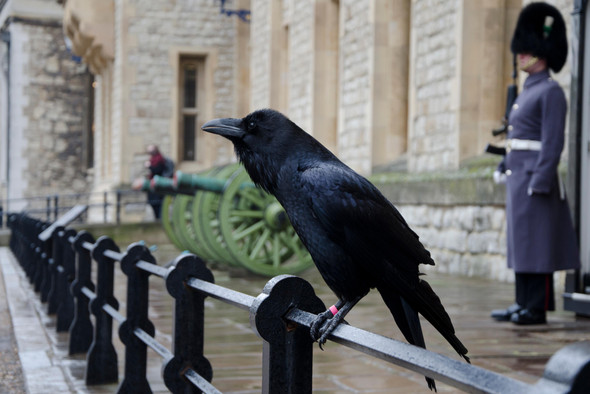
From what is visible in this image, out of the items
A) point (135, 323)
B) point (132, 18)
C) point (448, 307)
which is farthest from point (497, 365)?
point (132, 18)

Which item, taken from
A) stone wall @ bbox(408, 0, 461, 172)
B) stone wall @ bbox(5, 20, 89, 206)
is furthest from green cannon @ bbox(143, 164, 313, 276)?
stone wall @ bbox(5, 20, 89, 206)

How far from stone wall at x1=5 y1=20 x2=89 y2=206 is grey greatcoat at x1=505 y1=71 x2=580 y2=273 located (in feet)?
73.7

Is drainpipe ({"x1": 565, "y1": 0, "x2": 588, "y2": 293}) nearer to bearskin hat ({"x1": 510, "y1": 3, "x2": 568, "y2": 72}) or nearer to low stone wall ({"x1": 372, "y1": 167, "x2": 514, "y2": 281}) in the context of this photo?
bearskin hat ({"x1": 510, "y1": 3, "x2": 568, "y2": 72})

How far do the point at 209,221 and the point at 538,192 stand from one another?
4752 millimetres

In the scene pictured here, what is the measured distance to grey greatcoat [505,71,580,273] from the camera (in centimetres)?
524

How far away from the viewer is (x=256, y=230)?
8836mm

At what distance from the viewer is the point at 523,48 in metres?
5.51

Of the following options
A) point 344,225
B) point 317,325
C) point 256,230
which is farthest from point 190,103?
point 317,325

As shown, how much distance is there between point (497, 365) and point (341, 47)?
349 inches

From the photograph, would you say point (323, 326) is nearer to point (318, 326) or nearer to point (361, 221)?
point (318, 326)

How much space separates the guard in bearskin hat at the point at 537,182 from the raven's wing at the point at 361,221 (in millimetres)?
3301

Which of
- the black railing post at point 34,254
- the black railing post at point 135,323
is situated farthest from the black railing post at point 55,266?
the black railing post at point 135,323

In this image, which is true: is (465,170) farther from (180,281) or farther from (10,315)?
(180,281)

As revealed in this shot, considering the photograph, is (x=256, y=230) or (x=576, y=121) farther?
(x=256, y=230)
